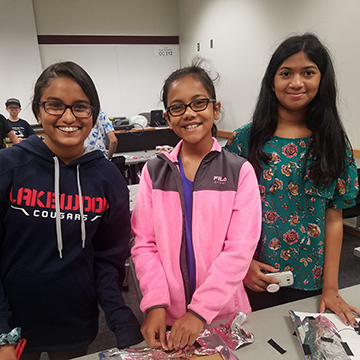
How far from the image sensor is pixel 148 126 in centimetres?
507

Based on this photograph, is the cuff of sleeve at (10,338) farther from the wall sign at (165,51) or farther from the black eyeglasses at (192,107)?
the wall sign at (165,51)

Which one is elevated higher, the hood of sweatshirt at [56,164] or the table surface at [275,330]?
the hood of sweatshirt at [56,164]

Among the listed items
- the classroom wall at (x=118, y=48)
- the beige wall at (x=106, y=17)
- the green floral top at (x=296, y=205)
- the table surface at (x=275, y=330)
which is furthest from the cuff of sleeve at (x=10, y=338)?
the beige wall at (x=106, y=17)

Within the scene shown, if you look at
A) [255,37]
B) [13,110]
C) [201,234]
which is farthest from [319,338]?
[13,110]

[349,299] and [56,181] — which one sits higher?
[56,181]

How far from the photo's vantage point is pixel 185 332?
783mm

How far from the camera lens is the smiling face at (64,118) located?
879mm

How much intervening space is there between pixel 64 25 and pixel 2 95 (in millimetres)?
1826

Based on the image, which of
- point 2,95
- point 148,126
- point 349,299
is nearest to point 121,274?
point 349,299

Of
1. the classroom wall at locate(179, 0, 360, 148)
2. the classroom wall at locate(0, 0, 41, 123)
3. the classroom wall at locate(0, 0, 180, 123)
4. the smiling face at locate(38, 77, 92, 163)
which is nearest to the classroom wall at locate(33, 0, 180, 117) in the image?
the classroom wall at locate(0, 0, 180, 123)

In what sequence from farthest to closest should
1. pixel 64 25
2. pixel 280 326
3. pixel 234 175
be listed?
pixel 64 25
pixel 234 175
pixel 280 326

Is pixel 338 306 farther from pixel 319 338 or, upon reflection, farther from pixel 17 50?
pixel 17 50

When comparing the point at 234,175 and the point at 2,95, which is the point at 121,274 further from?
the point at 2,95

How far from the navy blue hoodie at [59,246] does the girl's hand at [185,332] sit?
0.37 feet
